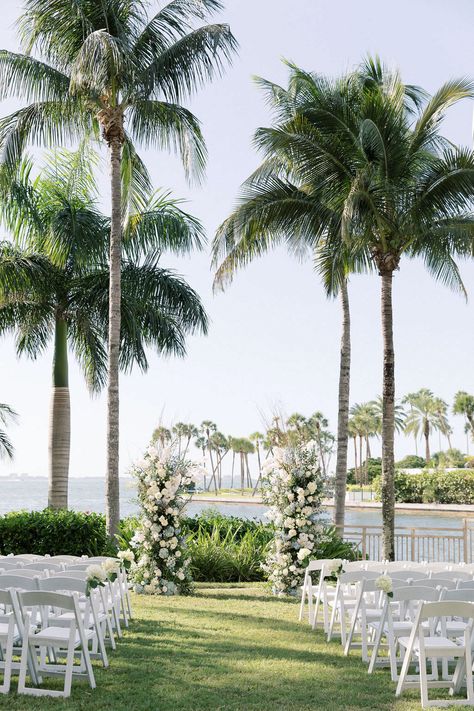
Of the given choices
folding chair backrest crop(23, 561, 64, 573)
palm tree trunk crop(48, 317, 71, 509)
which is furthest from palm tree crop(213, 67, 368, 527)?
folding chair backrest crop(23, 561, 64, 573)

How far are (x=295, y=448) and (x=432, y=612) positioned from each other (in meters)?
7.52

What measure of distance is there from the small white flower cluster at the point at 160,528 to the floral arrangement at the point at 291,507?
4.70 feet

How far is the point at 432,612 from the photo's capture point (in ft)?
21.2

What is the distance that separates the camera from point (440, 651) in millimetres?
6633

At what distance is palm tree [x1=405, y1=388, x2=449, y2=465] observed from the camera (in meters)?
95.9

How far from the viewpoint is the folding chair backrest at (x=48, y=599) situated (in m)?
6.57

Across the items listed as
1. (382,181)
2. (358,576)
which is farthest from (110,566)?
(382,181)

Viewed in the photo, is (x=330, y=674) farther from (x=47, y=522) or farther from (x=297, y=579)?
(x=47, y=522)

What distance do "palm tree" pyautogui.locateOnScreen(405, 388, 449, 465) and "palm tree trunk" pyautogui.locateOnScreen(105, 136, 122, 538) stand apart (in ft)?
272

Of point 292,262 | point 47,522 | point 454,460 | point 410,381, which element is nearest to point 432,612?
point 47,522

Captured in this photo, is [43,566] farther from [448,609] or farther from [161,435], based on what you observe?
[161,435]

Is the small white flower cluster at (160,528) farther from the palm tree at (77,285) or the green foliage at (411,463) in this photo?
the green foliage at (411,463)

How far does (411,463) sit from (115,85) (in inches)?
3239

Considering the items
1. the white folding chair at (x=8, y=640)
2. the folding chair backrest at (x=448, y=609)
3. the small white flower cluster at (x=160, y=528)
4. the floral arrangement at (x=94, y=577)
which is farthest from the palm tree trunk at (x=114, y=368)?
the folding chair backrest at (x=448, y=609)
